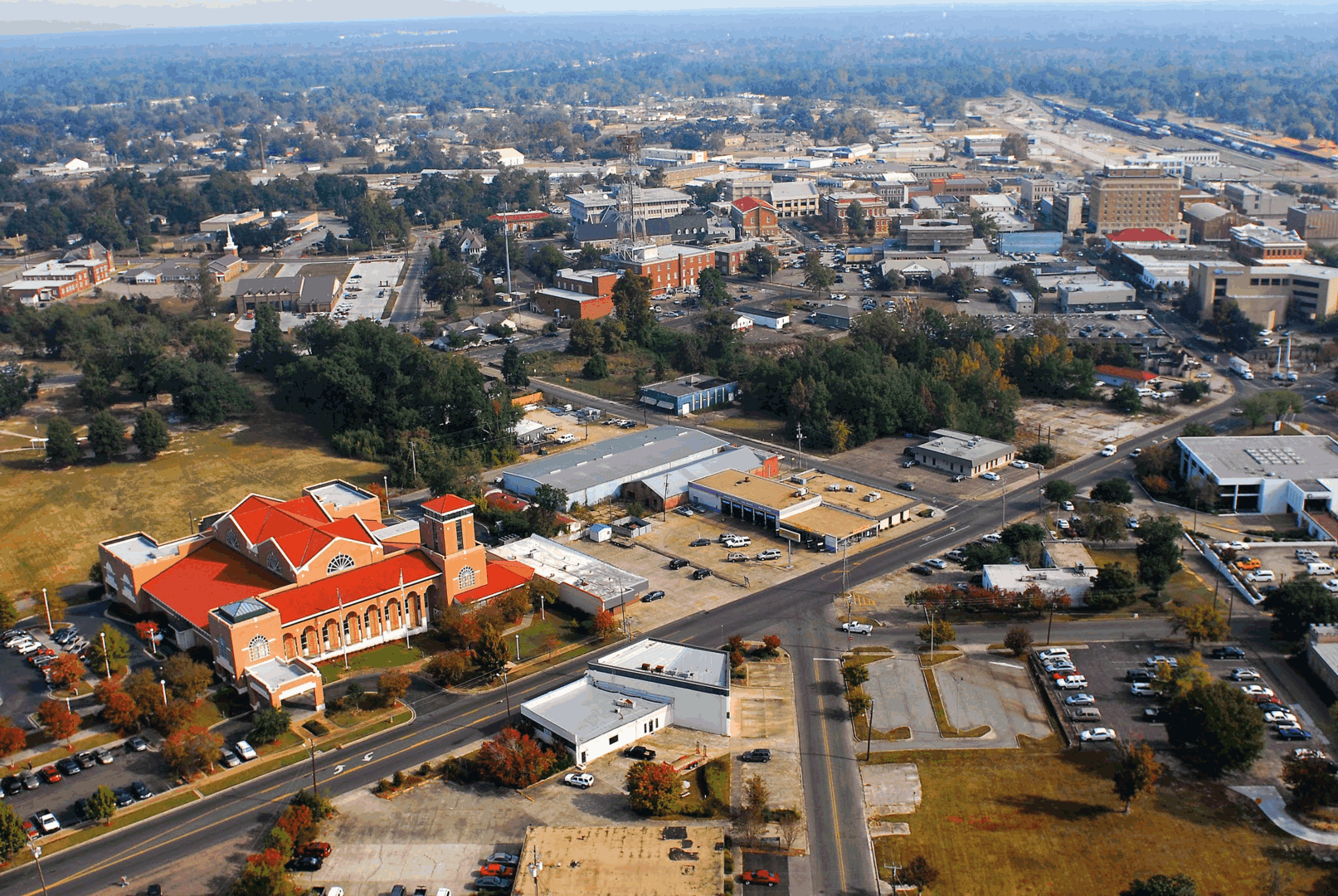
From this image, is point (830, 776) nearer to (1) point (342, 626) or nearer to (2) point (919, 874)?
(2) point (919, 874)

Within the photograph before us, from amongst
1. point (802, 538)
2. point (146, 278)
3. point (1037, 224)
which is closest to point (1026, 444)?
point (802, 538)

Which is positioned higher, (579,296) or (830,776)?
(579,296)

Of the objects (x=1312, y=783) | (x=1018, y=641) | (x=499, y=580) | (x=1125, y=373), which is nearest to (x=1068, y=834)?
(x=1312, y=783)

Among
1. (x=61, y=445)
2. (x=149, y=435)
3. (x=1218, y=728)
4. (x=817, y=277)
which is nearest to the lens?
(x=1218, y=728)

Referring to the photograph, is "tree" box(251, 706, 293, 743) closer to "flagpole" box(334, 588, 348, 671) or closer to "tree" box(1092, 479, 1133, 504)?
"flagpole" box(334, 588, 348, 671)

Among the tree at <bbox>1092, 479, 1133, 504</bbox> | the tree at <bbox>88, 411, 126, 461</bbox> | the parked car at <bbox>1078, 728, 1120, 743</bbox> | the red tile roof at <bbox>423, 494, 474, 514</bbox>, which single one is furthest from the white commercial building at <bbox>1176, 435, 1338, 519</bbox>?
the tree at <bbox>88, 411, 126, 461</bbox>

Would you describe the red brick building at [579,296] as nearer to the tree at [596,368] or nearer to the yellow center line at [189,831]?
the tree at [596,368]
